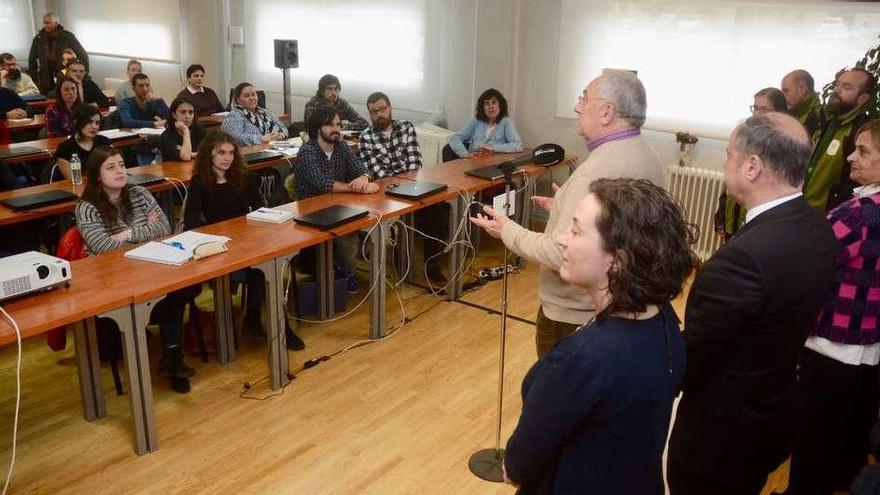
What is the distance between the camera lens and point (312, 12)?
8211 millimetres

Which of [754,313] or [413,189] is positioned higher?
[754,313]

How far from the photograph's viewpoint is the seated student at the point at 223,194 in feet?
13.3

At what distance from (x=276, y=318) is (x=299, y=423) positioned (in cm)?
55

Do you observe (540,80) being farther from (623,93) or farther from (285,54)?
(623,93)

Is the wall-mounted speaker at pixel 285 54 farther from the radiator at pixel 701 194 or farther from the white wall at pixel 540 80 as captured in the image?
the radiator at pixel 701 194

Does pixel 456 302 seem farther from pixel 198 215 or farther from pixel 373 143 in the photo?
pixel 198 215

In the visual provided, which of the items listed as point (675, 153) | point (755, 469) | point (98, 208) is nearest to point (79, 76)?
point (98, 208)

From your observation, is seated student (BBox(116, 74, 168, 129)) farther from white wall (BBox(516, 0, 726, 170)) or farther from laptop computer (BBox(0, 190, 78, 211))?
white wall (BBox(516, 0, 726, 170))

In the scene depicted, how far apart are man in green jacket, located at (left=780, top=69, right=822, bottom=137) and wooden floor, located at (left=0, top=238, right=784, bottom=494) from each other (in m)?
2.25

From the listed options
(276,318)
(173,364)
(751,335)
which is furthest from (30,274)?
(751,335)

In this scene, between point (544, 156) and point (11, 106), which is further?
point (11, 106)

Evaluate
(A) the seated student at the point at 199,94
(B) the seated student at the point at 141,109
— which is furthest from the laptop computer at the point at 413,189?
(A) the seated student at the point at 199,94

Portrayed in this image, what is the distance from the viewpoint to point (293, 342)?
4184 mm

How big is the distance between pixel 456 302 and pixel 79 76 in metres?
5.50
